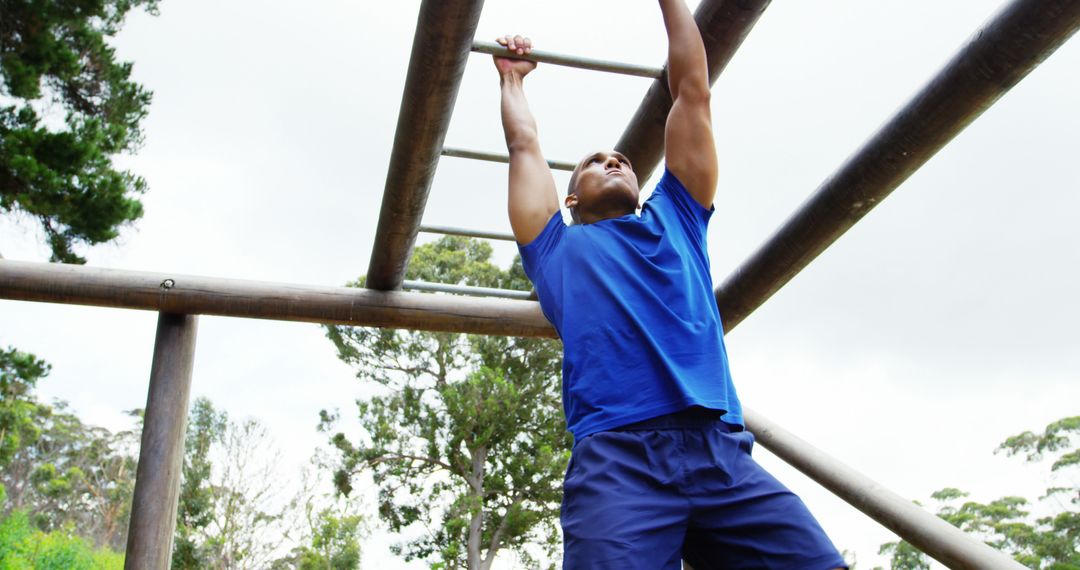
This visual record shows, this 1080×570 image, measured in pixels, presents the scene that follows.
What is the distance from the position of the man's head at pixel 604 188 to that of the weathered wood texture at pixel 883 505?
1.31m

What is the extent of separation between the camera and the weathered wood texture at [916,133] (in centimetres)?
145

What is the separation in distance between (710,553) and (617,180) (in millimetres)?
720

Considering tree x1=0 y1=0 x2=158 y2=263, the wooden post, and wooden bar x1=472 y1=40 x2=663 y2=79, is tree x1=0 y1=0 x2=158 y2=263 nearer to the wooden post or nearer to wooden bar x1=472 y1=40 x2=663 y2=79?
the wooden post

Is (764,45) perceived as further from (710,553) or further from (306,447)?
(306,447)

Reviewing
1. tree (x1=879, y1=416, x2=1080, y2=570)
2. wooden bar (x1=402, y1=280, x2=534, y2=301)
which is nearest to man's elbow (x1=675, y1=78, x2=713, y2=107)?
wooden bar (x1=402, y1=280, x2=534, y2=301)

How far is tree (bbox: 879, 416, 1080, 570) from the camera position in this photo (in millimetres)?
12922

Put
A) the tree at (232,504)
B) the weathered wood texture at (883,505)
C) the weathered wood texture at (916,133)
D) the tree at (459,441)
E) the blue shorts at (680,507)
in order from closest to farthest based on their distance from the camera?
the blue shorts at (680,507)
the weathered wood texture at (916,133)
the weathered wood texture at (883,505)
the tree at (459,441)
the tree at (232,504)

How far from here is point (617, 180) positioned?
1656 millimetres

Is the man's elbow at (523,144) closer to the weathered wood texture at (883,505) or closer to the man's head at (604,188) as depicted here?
the man's head at (604,188)

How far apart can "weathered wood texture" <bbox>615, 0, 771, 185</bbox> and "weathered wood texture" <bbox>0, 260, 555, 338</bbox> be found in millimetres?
965

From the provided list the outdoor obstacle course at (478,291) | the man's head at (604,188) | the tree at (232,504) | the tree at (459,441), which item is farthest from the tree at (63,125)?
the tree at (232,504)

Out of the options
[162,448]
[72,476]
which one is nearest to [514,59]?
[162,448]

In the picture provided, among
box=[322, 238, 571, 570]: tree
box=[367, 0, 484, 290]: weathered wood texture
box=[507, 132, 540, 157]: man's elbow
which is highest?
box=[322, 238, 571, 570]: tree

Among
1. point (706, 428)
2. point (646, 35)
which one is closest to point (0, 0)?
point (646, 35)
